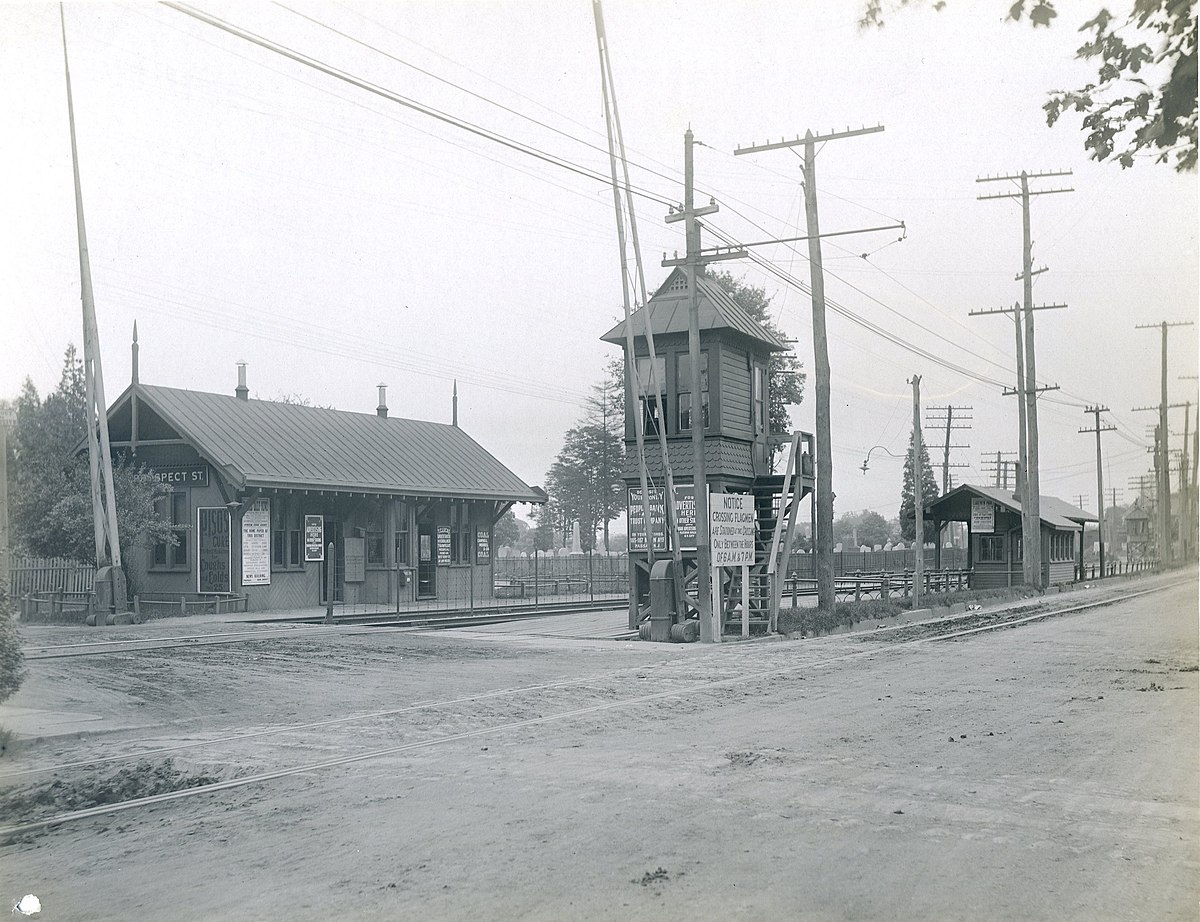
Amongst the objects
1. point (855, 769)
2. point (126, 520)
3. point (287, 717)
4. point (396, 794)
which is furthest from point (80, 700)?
point (126, 520)

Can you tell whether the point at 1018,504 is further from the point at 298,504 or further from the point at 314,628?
the point at 314,628

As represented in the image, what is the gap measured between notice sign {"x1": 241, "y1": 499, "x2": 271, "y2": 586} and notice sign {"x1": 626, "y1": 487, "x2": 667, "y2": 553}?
9.61 meters

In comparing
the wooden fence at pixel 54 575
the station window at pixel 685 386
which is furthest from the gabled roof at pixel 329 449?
the station window at pixel 685 386

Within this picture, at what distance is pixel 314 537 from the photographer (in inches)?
1221

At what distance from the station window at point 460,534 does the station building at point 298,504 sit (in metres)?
0.04

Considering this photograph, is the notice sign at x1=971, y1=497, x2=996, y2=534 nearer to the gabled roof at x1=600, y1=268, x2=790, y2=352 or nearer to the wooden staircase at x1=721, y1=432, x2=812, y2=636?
the wooden staircase at x1=721, y1=432, x2=812, y2=636

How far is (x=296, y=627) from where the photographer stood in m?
23.5

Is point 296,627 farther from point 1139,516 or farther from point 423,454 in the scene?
point 1139,516

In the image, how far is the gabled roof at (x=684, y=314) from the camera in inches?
977

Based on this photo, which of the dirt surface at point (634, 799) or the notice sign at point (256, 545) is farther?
the notice sign at point (256, 545)

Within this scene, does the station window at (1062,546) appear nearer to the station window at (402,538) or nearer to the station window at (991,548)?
the station window at (991,548)

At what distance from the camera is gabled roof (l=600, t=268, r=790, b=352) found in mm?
24828

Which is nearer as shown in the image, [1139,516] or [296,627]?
[296,627]

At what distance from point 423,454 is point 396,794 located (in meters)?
28.8
